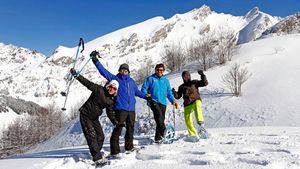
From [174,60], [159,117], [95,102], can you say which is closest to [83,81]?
[95,102]

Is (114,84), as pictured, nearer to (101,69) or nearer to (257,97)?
(101,69)

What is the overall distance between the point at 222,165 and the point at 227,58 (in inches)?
1189

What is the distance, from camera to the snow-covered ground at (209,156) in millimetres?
6082

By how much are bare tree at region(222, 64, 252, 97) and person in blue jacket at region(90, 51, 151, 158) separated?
19.6m

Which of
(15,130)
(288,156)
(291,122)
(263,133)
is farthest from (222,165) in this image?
(15,130)

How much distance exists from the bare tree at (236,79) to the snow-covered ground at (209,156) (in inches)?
721

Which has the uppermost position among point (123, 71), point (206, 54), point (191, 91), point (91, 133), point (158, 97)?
point (206, 54)

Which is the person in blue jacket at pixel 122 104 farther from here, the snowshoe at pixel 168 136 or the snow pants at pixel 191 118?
the snow pants at pixel 191 118

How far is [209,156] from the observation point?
21.8 ft

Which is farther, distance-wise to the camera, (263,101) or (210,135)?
(263,101)

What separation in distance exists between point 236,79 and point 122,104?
68.5ft

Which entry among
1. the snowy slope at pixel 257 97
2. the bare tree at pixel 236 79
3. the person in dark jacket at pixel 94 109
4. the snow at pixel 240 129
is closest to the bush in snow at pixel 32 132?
the snowy slope at pixel 257 97

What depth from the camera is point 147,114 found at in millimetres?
28219

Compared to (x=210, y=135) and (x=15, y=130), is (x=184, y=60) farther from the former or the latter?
(x=210, y=135)
